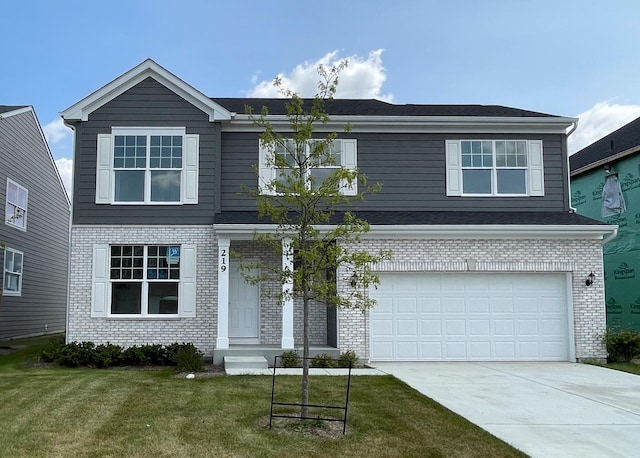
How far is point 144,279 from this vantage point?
1330 cm

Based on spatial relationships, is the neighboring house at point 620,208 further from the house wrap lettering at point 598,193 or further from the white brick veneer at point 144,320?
the white brick veneer at point 144,320

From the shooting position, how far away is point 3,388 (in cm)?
916

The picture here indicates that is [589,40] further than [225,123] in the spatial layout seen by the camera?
Yes

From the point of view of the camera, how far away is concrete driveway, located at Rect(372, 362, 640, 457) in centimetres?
640

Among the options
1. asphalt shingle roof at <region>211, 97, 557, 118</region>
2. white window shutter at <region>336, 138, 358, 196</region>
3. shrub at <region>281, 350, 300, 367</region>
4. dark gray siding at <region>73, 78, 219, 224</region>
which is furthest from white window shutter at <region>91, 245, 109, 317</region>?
white window shutter at <region>336, 138, 358, 196</region>

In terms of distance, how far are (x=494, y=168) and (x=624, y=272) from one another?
679 centimetres

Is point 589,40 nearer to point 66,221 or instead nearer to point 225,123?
point 225,123

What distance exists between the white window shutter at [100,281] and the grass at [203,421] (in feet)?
10.2

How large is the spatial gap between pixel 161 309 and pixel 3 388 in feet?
14.4

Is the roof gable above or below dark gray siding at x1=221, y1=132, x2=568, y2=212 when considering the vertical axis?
above

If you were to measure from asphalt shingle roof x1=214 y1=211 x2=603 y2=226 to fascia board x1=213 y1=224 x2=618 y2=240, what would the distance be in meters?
0.14

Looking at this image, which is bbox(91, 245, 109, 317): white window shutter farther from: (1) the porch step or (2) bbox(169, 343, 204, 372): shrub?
(1) the porch step

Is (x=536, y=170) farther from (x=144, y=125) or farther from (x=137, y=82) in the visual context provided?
(x=137, y=82)

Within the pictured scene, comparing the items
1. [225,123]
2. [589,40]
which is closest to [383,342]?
[225,123]
